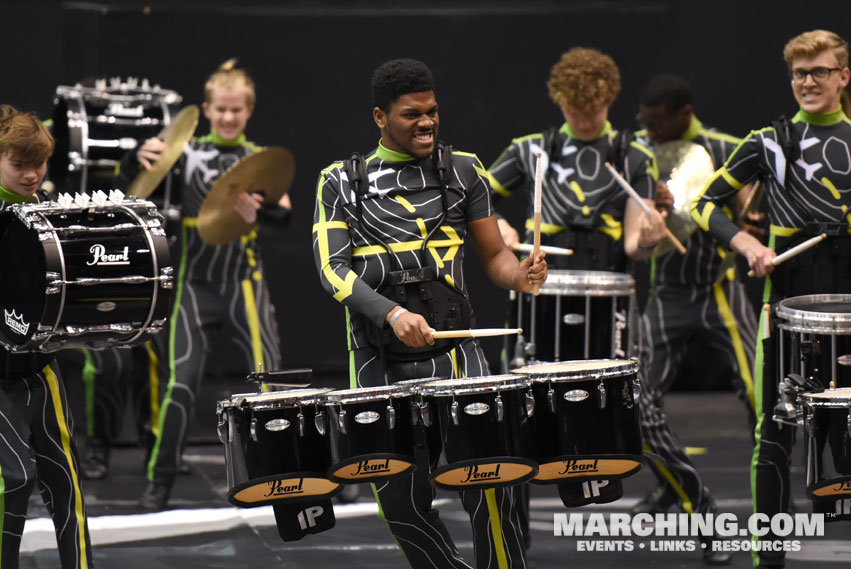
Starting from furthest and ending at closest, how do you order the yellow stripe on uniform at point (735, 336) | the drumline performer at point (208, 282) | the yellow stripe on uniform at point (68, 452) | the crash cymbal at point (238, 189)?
the drumline performer at point (208, 282) < the crash cymbal at point (238, 189) < the yellow stripe on uniform at point (735, 336) < the yellow stripe on uniform at point (68, 452)

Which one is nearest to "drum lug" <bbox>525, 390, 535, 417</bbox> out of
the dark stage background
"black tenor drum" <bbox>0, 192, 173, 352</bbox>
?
"black tenor drum" <bbox>0, 192, 173, 352</bbox>

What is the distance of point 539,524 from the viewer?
5.96 m

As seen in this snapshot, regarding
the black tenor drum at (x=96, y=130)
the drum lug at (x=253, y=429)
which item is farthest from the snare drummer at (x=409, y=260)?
the black tenor drum at (x=96, y=130)

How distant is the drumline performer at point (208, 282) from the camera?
20.9 ft

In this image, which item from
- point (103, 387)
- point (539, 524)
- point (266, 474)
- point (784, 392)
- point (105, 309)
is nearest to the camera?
point (266, 474)

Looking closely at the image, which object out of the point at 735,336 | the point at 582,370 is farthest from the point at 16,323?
the point at 735,336

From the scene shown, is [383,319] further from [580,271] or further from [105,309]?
[580,271]

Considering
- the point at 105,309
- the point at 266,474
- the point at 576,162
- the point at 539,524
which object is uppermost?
the point at 576,162

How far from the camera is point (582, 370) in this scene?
4.13 meters

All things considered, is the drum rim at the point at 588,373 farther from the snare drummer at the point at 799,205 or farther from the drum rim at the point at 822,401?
the snare drummer at the point at 799,205

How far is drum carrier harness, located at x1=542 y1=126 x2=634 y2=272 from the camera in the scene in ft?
18.7

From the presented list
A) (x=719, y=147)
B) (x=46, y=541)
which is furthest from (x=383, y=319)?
(x=719, y=147)

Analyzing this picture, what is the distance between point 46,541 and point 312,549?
1.11 m

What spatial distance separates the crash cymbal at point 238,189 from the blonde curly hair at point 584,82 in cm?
133
